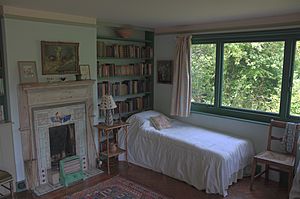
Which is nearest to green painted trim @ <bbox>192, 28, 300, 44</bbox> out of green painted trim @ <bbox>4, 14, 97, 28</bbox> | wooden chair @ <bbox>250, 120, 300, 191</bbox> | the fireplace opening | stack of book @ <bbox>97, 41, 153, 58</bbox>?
stack of book @ <bbox>97, 41, 153, 58</bbox>

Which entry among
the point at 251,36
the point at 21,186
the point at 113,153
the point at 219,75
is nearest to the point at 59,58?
the point at 113,153

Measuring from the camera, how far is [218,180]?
331 centimetres

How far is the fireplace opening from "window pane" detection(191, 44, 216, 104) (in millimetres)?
2250

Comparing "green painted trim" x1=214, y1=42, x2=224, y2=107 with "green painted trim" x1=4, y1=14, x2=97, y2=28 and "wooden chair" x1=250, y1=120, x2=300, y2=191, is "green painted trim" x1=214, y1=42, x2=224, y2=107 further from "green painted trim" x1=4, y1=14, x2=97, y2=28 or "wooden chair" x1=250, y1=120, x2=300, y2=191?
"green painted trim" x1=4, y1=14, x2=97, y2=28

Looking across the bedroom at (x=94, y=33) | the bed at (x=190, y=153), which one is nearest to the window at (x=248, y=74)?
the bedroom at (x=94, y=33)

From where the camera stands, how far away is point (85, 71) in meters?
3.96

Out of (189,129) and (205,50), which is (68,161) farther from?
(205,50)

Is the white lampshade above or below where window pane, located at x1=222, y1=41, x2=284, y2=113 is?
below

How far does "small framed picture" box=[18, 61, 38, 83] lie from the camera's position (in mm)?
3244

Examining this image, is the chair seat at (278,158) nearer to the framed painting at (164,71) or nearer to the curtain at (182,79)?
the curtain at (182,79)

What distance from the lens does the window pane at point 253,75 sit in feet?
12.5

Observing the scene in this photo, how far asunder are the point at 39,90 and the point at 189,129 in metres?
2.38

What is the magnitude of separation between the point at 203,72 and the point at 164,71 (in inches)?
31.0

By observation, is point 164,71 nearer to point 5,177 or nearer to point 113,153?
point 113,153
